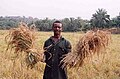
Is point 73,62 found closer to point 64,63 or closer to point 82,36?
point 64,63

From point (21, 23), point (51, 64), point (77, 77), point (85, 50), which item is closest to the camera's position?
point (85, 50)

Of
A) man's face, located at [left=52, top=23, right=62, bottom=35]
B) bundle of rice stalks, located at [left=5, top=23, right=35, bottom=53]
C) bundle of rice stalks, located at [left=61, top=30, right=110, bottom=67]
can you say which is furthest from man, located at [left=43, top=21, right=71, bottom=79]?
→ bundle of rice stalks, located at [left=5, top=23, right=35, bottom=53]

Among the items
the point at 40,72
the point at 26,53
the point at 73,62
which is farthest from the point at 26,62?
the point at 40,72

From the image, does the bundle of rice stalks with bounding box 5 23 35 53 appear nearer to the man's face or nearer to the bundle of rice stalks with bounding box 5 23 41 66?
the bundle of rice stalks with bounding box 5 23 41 66

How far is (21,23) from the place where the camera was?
4414mm

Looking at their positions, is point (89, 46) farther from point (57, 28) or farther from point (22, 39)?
point (22, 39)

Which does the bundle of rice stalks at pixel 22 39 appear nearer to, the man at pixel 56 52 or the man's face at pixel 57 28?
the man at pixel 56 52

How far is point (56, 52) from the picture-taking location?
13.5ft

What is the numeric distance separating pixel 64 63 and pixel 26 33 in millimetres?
840

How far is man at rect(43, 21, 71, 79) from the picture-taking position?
13.4ft

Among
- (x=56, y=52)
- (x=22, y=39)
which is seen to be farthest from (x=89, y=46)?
(x=22, y=39)

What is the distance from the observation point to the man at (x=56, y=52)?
4.08 meters

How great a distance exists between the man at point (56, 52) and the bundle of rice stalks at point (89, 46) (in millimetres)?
212

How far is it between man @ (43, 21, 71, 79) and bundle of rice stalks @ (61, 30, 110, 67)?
21cm
